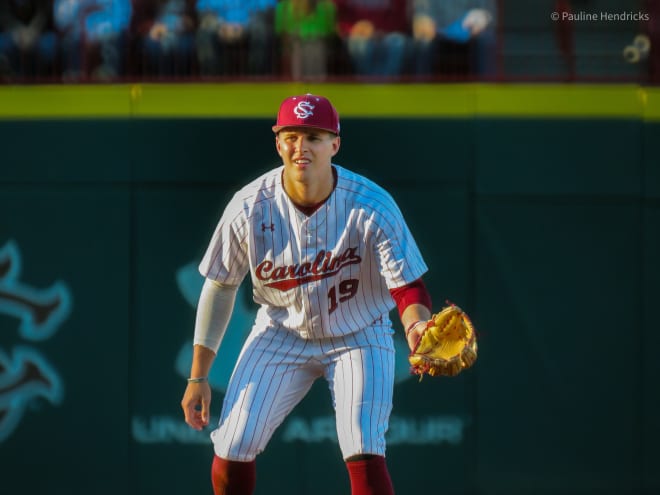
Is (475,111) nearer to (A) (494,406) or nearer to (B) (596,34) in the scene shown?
(B) (596,34)

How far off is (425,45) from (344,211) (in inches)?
118

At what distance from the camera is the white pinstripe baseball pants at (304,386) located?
15.9 ft

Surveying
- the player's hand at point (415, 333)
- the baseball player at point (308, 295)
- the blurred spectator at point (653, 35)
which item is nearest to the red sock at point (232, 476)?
the baseball player at point (308, 295)

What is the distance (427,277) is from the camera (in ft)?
24.5

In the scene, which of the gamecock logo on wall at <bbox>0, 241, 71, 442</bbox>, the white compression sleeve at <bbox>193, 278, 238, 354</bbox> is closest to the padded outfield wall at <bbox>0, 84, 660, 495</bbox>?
the gamecock logo on wall at <bbox>0, 241, 71, 442</bbox>

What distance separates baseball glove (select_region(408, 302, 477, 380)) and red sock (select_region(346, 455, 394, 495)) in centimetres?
47

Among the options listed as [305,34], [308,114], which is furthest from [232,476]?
[305,34]

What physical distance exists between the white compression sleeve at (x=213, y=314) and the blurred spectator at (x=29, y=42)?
10.7 ft

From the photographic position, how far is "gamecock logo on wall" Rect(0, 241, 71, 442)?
7586 mm

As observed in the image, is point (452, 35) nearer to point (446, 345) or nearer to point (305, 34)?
point (305, 34)

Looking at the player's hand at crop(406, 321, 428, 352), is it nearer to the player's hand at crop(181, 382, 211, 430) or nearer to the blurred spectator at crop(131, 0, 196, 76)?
the player's hand at crop(181, 382, 211, 430)

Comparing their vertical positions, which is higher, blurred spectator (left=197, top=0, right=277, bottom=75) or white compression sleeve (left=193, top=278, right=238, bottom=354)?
blurred spectator (left=197, top=0, right=277, bottom=75)

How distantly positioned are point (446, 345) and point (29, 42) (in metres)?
4.35

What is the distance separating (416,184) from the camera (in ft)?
24.5
